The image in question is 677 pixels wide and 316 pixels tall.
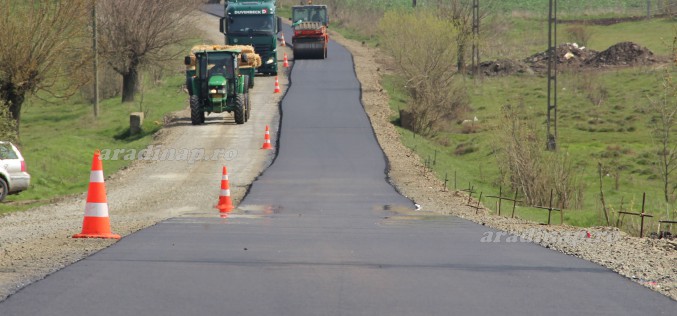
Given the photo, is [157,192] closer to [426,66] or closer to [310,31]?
[426,66]

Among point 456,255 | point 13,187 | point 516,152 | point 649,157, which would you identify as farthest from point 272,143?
point 456,255

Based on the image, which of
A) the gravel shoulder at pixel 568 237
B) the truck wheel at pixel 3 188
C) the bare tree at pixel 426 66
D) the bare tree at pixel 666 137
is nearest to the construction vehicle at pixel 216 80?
the gravel shoulder at pixel 568 237

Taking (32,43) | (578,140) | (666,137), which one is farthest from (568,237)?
(578,140)

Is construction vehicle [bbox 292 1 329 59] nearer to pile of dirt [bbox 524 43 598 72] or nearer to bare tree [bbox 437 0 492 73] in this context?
bare tree [bbox 437 0 492 73]

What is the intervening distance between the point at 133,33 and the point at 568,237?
41942mm

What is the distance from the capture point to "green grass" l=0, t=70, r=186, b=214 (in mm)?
32094

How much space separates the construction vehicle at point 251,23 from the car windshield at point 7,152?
2485cm

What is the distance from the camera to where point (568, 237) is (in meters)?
13.8

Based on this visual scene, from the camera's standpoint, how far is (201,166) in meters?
32.2

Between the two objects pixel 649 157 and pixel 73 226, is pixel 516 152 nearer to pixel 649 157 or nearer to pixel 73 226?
pixel 649 157

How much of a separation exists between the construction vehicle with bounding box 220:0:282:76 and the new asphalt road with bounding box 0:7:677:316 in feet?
117

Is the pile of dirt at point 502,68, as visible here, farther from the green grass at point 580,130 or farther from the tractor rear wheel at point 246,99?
the tractor rear wheel at point 246,99

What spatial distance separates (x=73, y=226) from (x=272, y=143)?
2174 centimetres

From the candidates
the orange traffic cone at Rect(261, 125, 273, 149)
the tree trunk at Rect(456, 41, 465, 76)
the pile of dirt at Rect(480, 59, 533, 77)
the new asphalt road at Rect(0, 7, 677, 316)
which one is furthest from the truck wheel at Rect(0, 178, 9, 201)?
the pile of dirt at Rect(480, 59, 533, 77)
